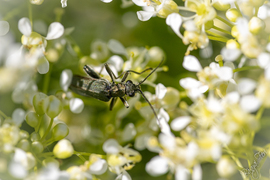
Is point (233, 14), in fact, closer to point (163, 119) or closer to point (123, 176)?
point (163, 119)

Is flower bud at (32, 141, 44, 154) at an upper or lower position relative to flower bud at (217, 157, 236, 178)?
lower

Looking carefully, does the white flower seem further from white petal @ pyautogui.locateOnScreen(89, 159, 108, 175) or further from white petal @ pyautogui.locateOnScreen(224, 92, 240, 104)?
white petal @ pyautogui.locateOnScreen(224, 92, 240, 104)

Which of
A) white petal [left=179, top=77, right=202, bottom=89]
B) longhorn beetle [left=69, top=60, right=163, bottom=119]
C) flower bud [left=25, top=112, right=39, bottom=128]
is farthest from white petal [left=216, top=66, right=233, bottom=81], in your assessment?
flower bud [left=25, top=112, right=39, bottom=128]

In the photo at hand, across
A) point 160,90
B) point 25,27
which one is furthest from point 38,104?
point 160,90

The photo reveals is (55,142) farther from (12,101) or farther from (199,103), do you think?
(199,103)

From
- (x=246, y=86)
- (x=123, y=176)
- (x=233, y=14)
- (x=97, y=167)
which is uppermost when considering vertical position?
(x=233, y=14)
